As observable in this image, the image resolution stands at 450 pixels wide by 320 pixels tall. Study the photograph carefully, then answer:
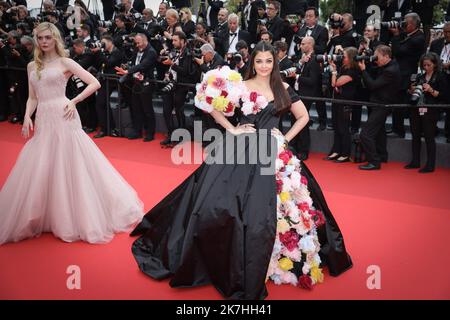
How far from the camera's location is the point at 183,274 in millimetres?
3701

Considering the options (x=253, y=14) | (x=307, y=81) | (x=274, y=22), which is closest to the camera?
(x=307, y=81)

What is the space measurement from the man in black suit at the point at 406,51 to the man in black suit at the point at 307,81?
1.25 meters

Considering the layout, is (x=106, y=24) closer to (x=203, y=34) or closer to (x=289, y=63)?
(x=203, y=34)

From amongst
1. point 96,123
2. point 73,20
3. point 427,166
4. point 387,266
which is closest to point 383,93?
point 427,166

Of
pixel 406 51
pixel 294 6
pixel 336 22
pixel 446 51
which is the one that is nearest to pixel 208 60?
pixel 336 22

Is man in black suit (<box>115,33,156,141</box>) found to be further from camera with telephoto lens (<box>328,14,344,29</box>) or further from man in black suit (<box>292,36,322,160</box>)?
camera with telephoto lens (<box>328,14,344,29</box>)

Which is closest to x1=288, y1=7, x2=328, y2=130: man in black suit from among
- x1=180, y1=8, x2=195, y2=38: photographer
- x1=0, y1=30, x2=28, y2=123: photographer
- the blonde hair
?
x1=180, y1=8, x2=195, y2=38: photographer

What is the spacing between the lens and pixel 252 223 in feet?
11.6

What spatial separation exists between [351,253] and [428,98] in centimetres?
339

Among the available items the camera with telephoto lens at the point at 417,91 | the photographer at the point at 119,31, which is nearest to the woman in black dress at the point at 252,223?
the camera with telephoto lens at the point at 417,91

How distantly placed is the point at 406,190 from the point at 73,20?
28.9ft

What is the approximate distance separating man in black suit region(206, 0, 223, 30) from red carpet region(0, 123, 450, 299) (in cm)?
497

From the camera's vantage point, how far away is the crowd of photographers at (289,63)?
22.6ft

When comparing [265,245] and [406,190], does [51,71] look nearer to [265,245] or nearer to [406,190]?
[265,245]
